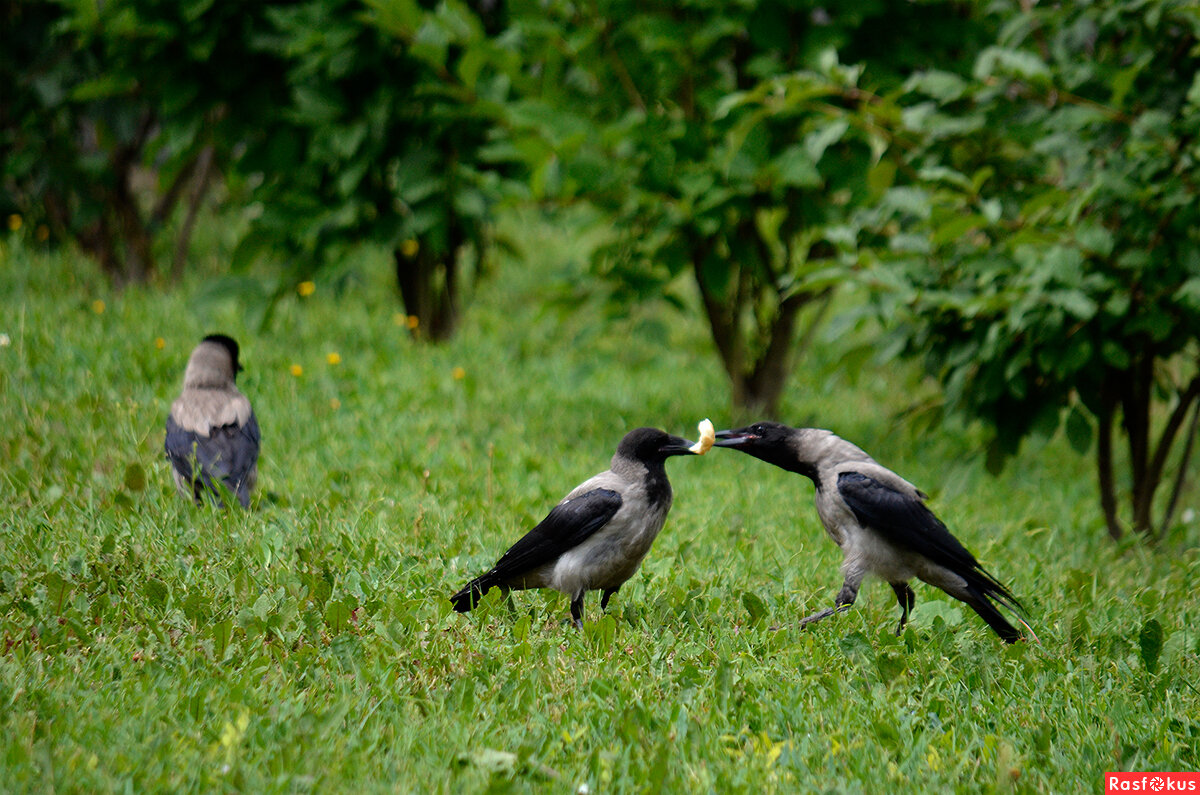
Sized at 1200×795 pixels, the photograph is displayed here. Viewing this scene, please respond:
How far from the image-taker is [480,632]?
3.84 m

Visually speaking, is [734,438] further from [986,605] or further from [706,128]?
[706,128]

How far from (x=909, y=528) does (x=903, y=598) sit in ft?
1.48

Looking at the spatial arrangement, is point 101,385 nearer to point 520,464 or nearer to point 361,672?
point 520,464

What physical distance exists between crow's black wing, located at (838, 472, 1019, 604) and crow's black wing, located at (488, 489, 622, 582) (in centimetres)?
91

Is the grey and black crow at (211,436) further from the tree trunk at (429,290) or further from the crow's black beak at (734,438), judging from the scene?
the tree trunk at (429,290)

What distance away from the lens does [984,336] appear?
5.16 metres

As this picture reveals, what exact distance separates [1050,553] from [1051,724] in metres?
2.33

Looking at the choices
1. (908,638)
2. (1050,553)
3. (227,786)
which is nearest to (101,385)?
(227,786)

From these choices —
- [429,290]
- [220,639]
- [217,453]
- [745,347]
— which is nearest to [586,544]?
[220,639]

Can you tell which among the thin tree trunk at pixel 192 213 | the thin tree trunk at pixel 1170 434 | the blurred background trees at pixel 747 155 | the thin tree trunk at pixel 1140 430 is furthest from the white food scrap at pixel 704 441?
the thin tree trunk at pixel 192 213

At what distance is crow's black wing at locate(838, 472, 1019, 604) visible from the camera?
403cm

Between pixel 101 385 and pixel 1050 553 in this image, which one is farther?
pixel 101 385

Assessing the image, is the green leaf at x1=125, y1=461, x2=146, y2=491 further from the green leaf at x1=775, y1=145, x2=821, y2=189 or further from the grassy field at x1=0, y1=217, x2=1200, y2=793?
the green leaf at x1=775, y1=145, x2=821, y2=189

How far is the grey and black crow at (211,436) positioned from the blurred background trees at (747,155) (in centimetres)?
209
